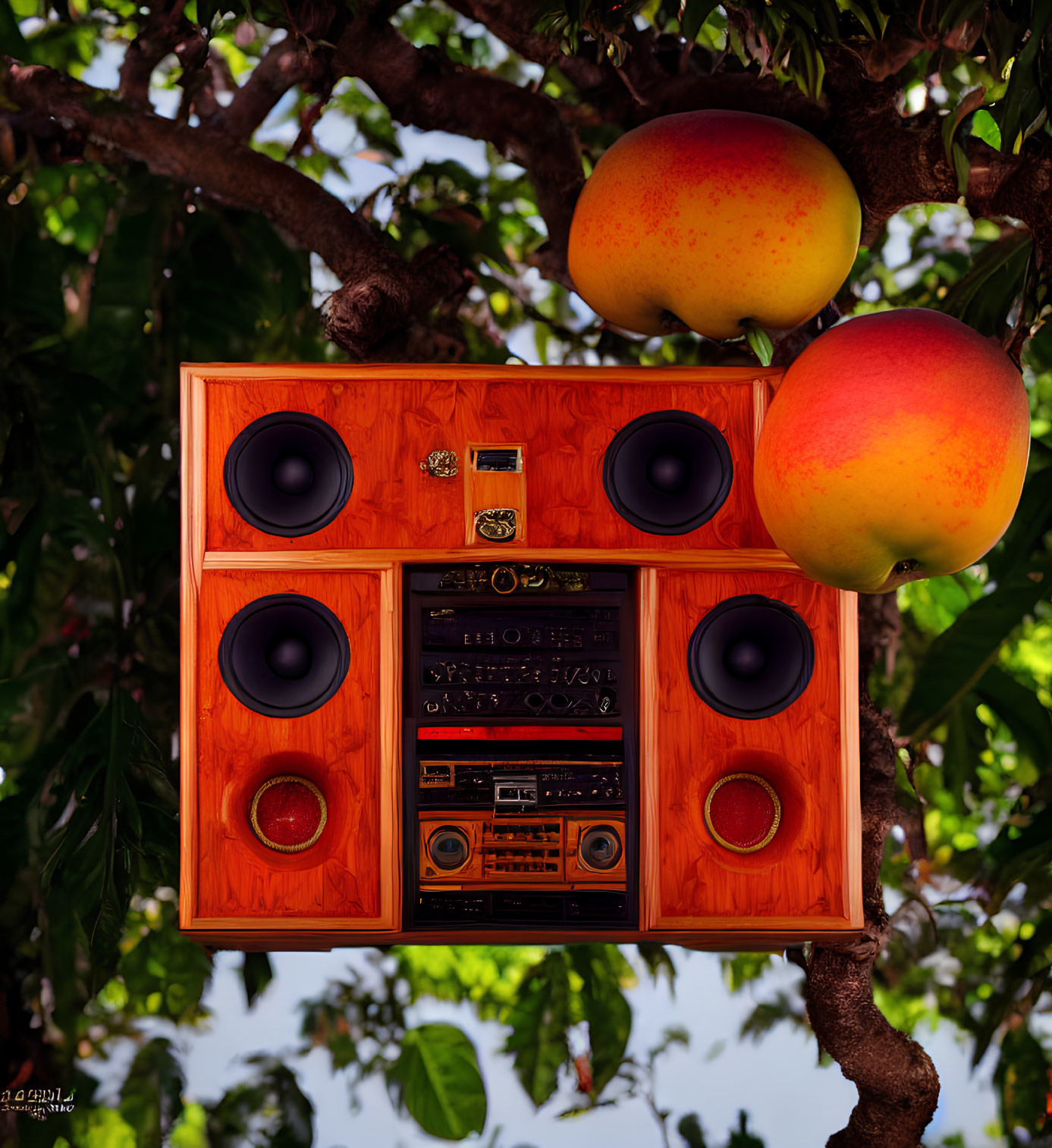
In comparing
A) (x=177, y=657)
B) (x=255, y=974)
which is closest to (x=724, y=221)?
(x=177, y=657)

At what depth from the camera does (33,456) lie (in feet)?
6.34

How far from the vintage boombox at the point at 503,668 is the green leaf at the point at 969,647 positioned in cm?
12

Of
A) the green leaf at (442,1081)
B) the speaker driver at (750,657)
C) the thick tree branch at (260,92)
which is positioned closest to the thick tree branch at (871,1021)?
the speaker driver at (750,657)

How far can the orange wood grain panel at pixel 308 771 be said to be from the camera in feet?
5.23

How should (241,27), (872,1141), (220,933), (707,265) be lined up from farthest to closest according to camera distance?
(241,27) → (872,1141) → (220,933) → (707,265)

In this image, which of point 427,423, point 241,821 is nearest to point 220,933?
point 241,821

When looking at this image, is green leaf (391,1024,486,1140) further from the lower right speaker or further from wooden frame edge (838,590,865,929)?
wooden frame edge (838,590,865,929)

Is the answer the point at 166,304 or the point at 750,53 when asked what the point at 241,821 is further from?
the point at 750,53

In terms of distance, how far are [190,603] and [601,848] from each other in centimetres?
73

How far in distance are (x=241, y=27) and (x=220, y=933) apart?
1923 mm

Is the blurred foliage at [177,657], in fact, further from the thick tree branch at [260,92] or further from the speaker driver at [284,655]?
the speaker driver at [284,655]

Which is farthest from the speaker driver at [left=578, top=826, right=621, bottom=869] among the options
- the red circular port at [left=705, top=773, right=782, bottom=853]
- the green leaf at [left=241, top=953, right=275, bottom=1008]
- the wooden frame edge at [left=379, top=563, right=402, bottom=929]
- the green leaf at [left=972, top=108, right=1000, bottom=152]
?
the green leaf at [left=972, top=108, right=1000, bottom=152]

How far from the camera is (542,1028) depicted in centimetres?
209

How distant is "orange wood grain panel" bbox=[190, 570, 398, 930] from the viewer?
159 cm
